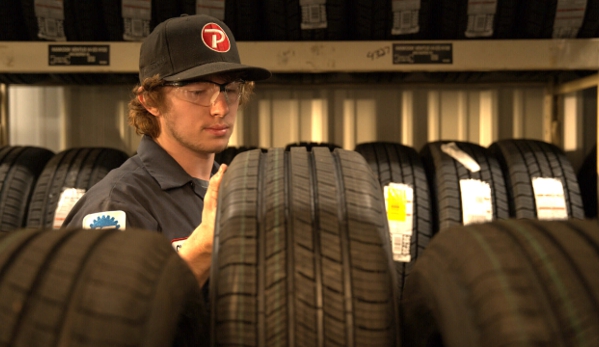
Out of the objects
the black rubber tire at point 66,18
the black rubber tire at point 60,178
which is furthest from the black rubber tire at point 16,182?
the black rubber tire at point 66,18

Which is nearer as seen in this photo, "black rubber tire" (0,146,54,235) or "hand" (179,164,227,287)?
"hand" (179,164,227,287)

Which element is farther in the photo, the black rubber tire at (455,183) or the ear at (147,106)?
the black rubber tire at (455,183)

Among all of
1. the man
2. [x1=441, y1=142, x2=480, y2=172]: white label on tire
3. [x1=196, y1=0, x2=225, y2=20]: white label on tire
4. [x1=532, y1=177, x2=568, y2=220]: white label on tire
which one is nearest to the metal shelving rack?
[x1=196, y1=0, x2=225, y2=20]: white label on tire

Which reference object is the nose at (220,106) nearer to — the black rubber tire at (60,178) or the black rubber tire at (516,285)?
the black rubber tire at (516,285)

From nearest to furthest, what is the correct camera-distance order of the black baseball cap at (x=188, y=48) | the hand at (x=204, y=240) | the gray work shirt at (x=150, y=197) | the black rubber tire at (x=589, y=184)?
the hand at (x=204, y=240) < the gray work shirt at (x=150, y=197) < the black baseball cap at (x=188, y=48) < the black rubber tire at (x=589, y=184)

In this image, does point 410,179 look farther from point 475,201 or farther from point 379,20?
point 379,20

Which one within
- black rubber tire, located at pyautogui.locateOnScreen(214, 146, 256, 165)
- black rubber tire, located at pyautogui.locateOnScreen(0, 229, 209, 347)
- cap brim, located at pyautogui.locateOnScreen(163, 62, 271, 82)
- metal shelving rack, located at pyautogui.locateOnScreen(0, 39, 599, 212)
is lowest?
black rubber tire, located at pyautogui.locateOnScreen(0, 229, 209, 347)

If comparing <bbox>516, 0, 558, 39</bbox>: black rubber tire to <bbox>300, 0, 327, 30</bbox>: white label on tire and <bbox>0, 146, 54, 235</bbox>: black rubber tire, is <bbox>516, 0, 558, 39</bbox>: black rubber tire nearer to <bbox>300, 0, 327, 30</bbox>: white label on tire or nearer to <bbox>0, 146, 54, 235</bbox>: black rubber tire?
<bbox>300, 0, 327, 30</bbox>: white label on tire

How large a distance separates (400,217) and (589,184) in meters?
1.13

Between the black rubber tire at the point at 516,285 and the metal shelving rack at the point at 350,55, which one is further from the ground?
the metal shelving rack at the point at 350,55

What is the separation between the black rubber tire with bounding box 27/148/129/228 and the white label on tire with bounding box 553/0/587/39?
6.42ft

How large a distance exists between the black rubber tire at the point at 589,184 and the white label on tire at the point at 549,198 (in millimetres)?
432

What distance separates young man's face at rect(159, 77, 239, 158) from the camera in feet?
4.53

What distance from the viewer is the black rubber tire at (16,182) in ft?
6.97
